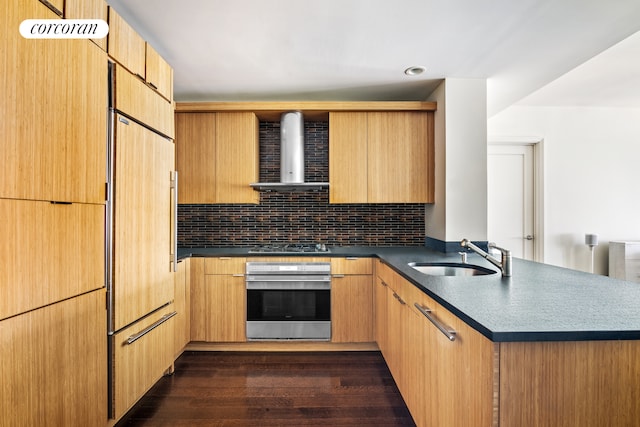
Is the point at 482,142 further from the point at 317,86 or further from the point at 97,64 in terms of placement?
the point at 97,64

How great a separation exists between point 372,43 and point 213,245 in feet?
8.11

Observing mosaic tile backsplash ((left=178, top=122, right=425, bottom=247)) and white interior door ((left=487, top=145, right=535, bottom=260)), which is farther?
white interior door ((left=487, top=145, right=535, bottom=260))

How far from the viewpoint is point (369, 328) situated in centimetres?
288

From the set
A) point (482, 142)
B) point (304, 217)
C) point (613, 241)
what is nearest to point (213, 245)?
point (304, 217)

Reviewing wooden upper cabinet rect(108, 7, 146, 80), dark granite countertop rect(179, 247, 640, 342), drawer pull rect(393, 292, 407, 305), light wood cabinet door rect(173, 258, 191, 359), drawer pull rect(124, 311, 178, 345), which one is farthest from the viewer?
light wood cabinet door rect(173, 258, 191, 359)

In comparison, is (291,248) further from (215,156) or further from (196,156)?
(196,156)

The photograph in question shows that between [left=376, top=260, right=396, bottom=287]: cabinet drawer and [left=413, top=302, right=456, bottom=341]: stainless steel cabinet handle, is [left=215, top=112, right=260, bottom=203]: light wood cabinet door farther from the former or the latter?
[left=413, top=302, right=456, bottom=341]: stainless steel cabinet handle

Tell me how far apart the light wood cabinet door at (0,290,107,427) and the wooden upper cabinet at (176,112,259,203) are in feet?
5.48

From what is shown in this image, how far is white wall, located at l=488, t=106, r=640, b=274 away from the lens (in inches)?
154

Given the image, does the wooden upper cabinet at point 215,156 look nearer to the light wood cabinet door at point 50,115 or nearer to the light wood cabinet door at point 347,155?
the light wood cabinet door at point 347,155

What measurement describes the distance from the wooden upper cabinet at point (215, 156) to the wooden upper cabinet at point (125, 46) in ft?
3.94

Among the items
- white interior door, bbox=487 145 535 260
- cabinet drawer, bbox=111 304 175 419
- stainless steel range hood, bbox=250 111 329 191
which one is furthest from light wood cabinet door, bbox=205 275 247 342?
white interior door, bbox=487 145 535 260

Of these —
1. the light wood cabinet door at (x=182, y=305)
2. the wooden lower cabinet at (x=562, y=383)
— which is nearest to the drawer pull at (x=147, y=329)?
the light wood cabinet door at (x=182, y=305)

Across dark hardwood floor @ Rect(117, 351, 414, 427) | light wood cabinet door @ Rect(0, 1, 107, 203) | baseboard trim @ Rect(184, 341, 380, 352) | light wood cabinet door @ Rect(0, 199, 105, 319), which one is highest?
light wood cabinet door @ Rect(0, 1, 107, 203)
